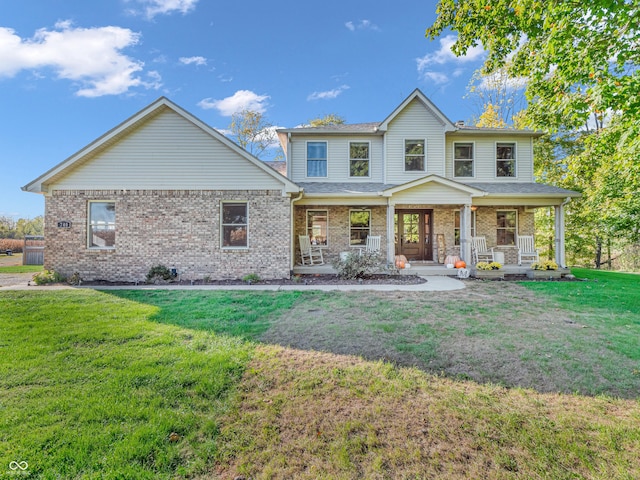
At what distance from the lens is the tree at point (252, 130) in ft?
80.6

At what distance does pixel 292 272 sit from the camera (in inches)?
408

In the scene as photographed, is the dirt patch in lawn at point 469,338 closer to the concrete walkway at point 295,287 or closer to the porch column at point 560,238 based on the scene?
the concrete walkway at point 295,287

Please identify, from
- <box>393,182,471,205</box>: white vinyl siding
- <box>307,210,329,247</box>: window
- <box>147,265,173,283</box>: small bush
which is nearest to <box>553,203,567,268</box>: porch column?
<box>393,182,471,205</box>: white vinyl siding

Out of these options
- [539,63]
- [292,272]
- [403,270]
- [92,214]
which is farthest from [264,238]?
[539,63]

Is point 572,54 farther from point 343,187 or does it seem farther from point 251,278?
point 251,278

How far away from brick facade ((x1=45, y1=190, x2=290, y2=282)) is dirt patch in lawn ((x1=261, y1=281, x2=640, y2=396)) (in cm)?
480

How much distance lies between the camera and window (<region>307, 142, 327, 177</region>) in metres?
12.7

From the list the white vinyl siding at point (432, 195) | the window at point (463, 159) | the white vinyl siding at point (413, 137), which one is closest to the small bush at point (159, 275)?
the white vinyl siding at point (432, 195)

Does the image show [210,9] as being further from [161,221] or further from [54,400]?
[54,400]

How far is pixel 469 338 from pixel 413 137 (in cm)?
991

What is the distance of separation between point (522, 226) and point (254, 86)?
1720 cm

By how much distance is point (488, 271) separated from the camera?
1060cm

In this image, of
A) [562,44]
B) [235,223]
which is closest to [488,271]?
[562,44]

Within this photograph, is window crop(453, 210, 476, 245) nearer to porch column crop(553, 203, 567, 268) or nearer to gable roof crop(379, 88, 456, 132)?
porch column crop(553, 203, 567, 268)
